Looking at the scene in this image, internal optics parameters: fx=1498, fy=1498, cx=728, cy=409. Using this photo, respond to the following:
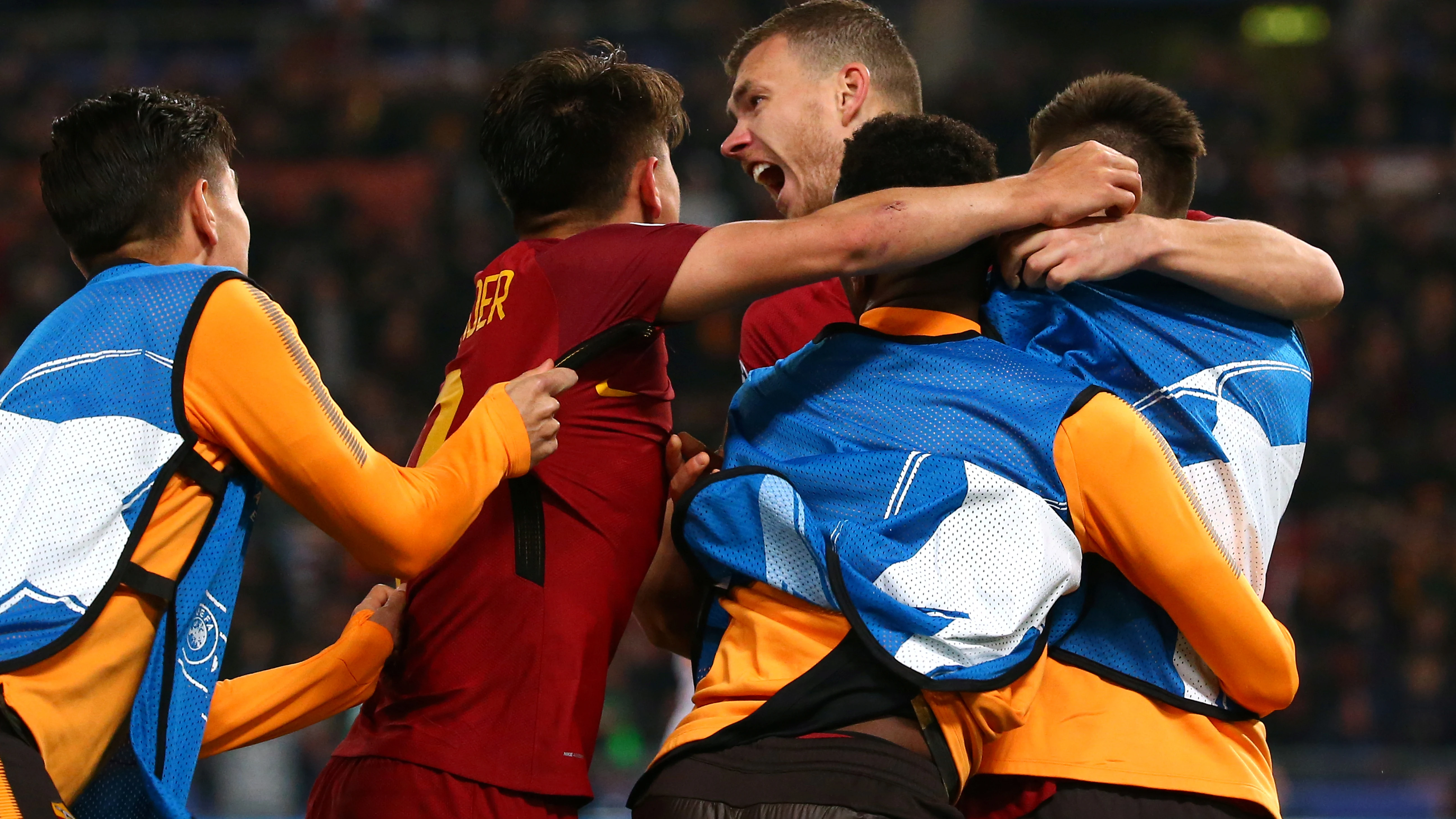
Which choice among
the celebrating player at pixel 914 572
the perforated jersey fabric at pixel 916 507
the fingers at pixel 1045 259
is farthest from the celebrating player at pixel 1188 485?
the perforated jersey fabric at pixel 916 507

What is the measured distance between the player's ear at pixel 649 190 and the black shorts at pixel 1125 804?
133 cm

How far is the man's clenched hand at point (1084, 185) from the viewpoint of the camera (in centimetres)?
264

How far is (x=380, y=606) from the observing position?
2.88 metres

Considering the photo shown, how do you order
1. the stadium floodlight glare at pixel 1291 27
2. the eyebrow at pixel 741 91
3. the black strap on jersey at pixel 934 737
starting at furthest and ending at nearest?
the stadium floodlight glare at pixel 1291 27 < the eyebrow at pixel 741 91 < the black strap on jersey at pixel 934 737

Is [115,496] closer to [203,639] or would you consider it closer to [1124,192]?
[203,639]

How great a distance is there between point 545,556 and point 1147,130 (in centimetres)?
144

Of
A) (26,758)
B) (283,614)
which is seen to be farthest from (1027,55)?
(26,758)

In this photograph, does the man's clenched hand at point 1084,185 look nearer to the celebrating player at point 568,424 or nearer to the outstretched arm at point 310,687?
the celebrating player at point 568,424

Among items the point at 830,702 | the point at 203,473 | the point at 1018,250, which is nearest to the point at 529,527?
the point at 203,473

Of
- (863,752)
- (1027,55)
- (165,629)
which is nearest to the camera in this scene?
(863,752)

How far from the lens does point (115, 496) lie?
2381 millimetres

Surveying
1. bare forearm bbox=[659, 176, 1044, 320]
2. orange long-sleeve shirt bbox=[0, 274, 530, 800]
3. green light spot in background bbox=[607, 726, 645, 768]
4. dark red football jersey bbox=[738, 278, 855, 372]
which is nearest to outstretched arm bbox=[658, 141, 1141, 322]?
bare forearm bbox=[659, 176, 1044, 320]

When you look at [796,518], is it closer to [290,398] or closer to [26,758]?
[290,398]

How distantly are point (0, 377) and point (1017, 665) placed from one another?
1770mm
